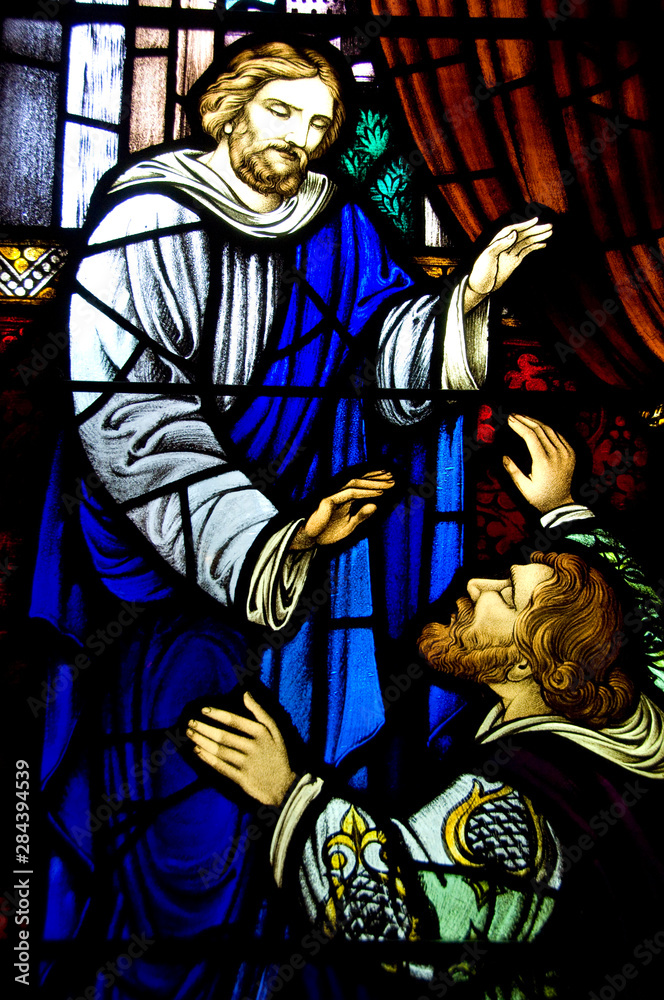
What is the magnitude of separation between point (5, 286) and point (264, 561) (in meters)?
1.62

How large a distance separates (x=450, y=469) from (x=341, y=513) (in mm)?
519

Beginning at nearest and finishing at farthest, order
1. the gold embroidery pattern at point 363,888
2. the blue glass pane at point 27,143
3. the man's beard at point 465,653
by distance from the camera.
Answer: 1. the gold embroidery pattern at point 363,888
2. the man's beard at point 465,653
3. the blue glass pane at point 27,143

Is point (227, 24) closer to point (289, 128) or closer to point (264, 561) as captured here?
point (289, 128)

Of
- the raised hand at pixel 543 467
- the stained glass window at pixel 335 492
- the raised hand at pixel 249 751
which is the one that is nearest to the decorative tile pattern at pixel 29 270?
the stained glass window at pixel 335 492

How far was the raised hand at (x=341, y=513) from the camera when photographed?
4.17m

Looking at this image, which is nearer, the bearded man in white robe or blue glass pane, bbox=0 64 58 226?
the bearded man in white robe

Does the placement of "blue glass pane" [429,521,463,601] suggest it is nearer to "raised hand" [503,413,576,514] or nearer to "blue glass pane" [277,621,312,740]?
"raised hand" [503,413,576,514]

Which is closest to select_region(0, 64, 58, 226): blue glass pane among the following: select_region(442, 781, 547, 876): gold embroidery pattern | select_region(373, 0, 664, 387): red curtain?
select_region(373, 0, 664, 387): red curtain

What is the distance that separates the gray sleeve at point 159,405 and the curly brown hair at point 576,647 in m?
1.21

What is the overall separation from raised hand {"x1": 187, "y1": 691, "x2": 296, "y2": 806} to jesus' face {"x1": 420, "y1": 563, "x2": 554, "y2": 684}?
2.35 feet

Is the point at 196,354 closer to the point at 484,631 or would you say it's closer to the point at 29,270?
the point at 29,270

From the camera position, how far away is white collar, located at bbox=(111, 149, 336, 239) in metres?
4.46

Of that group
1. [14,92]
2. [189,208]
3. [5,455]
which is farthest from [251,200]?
[5,455]

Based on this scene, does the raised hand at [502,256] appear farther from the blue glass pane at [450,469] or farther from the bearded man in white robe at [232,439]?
the blue glass pane at [450,469]
